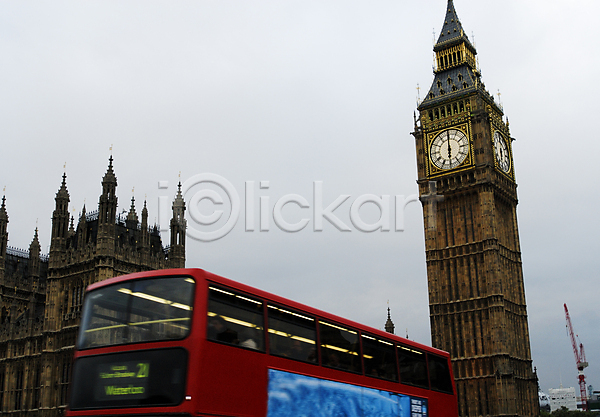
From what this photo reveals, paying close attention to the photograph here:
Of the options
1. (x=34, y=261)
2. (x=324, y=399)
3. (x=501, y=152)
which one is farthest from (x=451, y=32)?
(x=324, y=399)

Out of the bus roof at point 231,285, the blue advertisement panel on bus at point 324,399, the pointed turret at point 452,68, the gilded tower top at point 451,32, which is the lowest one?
the blue advertisement panel on bus at point 324,399

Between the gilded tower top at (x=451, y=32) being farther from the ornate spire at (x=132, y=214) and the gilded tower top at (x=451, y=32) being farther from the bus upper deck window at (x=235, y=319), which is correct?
the bus upper deck window at (x=235, y=319)

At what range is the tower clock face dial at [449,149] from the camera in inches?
3137

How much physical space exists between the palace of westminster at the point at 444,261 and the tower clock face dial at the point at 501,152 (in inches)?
5.9

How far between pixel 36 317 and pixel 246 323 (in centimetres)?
4950

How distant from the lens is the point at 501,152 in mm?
82625

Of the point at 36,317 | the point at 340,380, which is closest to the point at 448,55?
the point at 36,317

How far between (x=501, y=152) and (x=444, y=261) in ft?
53.2

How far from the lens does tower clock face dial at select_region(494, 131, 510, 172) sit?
3198 inches

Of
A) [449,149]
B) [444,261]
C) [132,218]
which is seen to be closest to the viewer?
[132,218]

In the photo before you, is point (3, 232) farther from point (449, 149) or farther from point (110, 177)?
point (449, 149)

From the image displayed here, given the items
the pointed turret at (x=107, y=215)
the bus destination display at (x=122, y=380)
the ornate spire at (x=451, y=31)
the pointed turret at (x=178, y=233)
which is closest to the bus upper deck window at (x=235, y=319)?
the bus destination display at (x=122, y=380)

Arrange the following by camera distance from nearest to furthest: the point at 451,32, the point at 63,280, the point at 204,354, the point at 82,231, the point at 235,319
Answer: the point at 204,354, the point at 235,319, the point at 63,280, the point at 82,231, the point at 451,32

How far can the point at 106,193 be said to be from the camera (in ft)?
180
